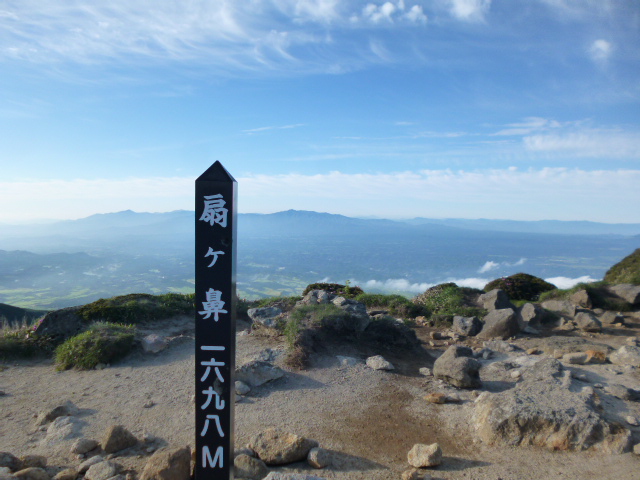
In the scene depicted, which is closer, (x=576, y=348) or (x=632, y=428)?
(x=632, y=428)

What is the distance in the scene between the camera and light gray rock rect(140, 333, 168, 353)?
874 cm

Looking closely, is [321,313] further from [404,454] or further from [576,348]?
[576,348]

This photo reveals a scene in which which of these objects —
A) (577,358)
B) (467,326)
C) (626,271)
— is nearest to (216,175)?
(577,358)

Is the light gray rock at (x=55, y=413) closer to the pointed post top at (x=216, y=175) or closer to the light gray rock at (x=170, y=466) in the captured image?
the light gray rock at (x=170, y=466)

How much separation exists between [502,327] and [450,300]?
395cm

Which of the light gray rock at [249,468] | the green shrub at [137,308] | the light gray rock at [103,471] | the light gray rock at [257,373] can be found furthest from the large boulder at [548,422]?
the green shrub at [137,308]

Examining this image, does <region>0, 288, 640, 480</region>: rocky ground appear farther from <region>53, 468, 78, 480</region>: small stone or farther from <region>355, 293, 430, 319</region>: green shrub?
<region>355, 293, 430, 319</region>: green shrub

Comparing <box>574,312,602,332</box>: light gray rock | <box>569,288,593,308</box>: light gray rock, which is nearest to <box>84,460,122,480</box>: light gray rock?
<box>574,312,602,332</box>: light gray rock

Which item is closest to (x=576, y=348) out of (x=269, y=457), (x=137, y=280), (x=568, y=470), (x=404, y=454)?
(x=568, y=470)

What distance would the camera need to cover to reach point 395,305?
13.9 meters

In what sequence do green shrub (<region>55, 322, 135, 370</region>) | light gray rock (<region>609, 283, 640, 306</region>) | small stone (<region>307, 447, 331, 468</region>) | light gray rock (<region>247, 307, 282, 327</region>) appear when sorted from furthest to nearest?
light gray rock (<region>609, 283, 640, 306</region>)
light gray rock (<region>247, 307, 282, 327</region>)
green shrub (<region>55, 322, 135, 370</region>)
small stone (<region>307, 447, 331, 468</region>)

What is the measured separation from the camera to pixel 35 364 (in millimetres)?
8656

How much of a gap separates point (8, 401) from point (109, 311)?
162 inches

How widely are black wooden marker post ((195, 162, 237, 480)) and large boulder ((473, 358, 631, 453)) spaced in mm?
3505
